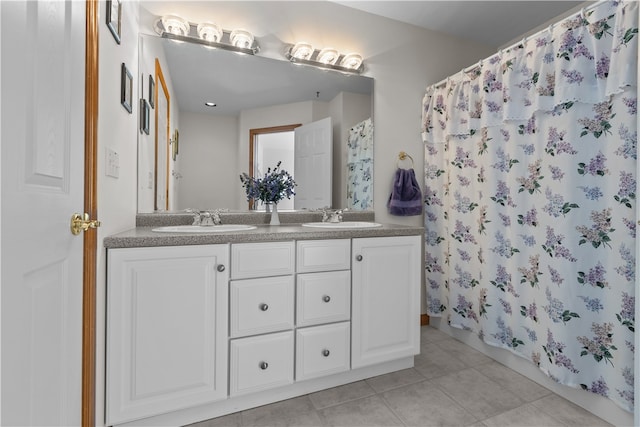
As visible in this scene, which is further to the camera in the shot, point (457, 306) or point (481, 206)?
point (457, 306)

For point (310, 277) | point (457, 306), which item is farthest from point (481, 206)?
point (310, 277)

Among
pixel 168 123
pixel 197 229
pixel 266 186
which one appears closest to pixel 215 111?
pixel 168 123

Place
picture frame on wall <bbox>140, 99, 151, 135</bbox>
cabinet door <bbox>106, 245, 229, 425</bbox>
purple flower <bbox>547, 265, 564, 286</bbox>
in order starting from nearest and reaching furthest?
cabinet door <bbox>106, 245, 229, 425</bbox> < purple flower <bbox>547, 265, 564, 286</bbox> < picture frame on wall <bbox>140, 99, 151, 135</bbox>

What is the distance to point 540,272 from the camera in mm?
1808

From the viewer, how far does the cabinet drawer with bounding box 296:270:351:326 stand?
1711mm

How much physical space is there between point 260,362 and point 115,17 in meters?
1.67

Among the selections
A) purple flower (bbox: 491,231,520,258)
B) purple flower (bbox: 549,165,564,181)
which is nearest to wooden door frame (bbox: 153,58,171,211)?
purple flower (bbox: 491,231,520,258)

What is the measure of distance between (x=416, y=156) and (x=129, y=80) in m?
2.10

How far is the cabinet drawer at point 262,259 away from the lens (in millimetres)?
1563

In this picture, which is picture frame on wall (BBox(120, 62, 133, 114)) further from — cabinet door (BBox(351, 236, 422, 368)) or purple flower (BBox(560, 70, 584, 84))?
purple flower (BBox(560, 70, 584, 84))

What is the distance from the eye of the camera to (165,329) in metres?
1.43

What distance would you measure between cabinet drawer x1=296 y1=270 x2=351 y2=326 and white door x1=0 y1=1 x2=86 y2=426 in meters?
0.96

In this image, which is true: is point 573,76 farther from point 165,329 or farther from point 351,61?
point 165,329

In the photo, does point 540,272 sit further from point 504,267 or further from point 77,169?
point 77,169
